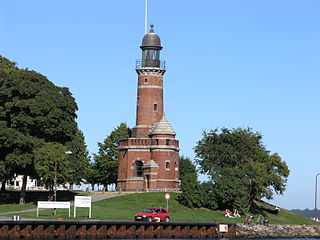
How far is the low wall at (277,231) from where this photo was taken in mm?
81688

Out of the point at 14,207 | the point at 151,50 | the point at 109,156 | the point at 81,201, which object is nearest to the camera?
the point at 81,201

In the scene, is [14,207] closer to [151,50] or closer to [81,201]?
[81,201]

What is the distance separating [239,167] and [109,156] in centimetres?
2998

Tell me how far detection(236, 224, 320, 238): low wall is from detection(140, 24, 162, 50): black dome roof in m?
35.5

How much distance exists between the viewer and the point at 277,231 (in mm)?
87125

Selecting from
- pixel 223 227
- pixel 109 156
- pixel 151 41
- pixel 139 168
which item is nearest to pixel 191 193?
pixel 139 168

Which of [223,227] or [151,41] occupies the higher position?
[151,41]

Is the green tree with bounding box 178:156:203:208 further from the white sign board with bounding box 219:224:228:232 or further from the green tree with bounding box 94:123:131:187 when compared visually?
the green tree with bounding box 94:123:131:187

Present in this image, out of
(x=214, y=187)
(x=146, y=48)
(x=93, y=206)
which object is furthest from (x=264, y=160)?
(x=93, y=206)

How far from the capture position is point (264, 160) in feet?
367

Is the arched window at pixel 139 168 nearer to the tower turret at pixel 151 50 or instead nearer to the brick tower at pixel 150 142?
the brick tower at pixel 150 142

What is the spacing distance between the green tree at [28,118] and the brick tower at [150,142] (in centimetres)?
1600

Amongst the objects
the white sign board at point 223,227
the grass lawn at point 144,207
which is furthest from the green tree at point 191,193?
the white sign board at point 223,227

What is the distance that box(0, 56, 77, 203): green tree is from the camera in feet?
297
